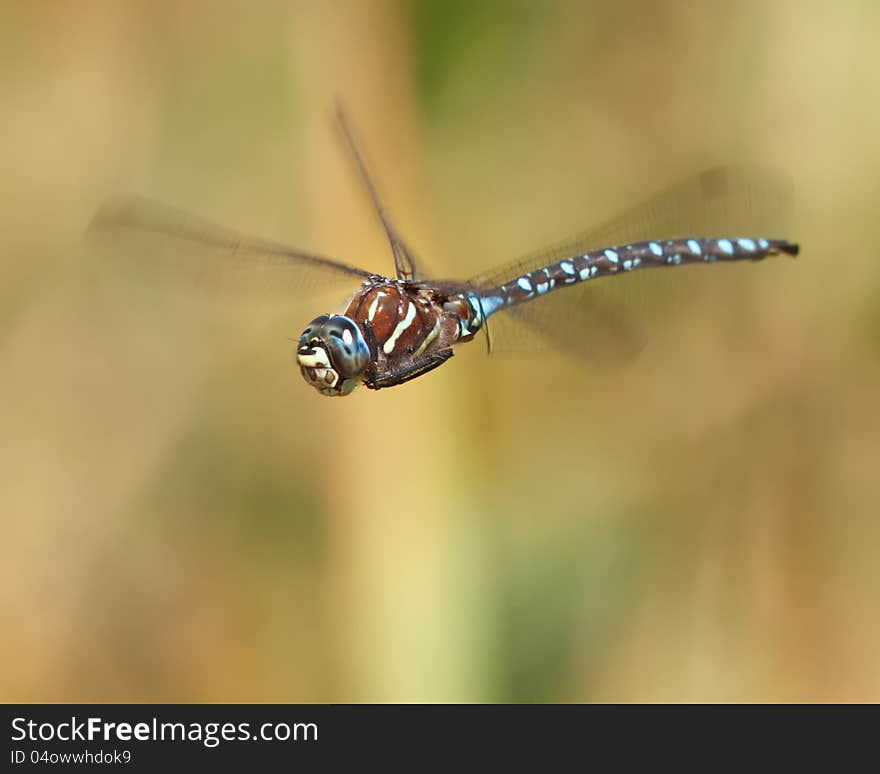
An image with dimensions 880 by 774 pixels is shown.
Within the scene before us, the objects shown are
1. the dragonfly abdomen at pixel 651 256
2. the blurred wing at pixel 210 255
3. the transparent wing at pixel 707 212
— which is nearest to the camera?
the blurred wing at pixel 210 255

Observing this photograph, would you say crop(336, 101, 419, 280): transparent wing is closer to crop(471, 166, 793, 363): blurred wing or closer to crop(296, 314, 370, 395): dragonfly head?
crop(471, 166, 793, 363): blurred wing

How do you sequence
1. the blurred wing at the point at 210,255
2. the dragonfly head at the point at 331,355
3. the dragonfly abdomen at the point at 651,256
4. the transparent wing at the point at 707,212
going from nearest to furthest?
1. the dragonfly head at the point at 331,355
2. the blurred wing at the point at 210,255
3. the dragonfly abdomen at the point at 651,256
4. the transparent wing at the point at 707,212

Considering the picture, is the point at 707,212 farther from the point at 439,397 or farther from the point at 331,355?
the point at 331,355

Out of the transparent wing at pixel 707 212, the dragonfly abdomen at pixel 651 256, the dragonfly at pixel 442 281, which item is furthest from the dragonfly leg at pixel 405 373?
the transparent wing at pixel 707 212

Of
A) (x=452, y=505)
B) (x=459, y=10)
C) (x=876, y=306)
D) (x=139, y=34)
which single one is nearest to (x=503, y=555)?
(x=452, y=505)

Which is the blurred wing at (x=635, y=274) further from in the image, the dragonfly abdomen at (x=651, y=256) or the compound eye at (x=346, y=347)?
the compound eye at (x=346, y=347)


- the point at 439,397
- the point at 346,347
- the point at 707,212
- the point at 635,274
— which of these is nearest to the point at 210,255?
the point at 346,347
